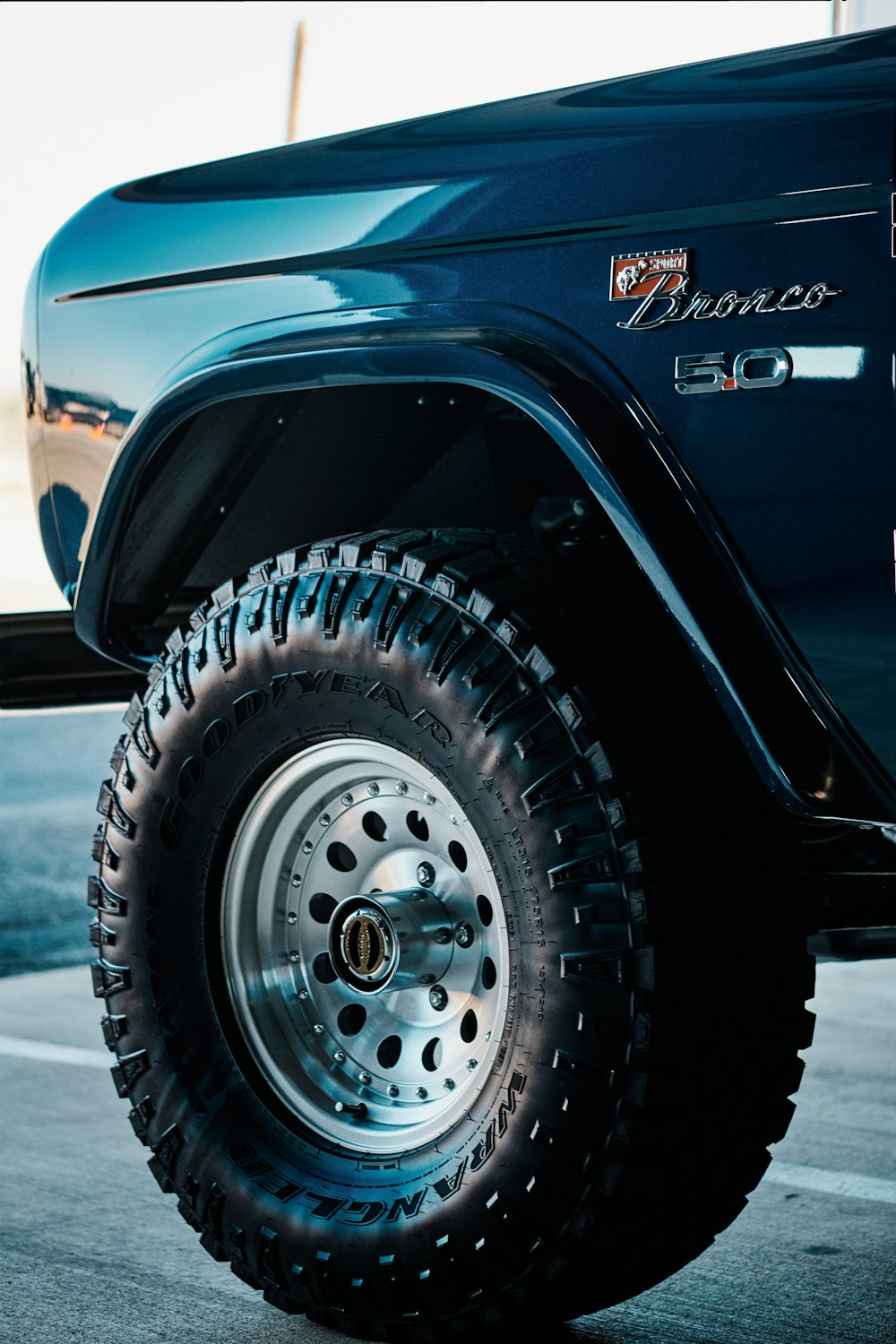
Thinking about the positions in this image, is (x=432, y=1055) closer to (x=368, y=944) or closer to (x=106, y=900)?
(x=368, y=944)

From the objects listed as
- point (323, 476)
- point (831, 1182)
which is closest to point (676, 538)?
point (323, 476)

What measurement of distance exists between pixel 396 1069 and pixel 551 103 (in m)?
1.31

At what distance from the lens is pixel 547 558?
2.19 m

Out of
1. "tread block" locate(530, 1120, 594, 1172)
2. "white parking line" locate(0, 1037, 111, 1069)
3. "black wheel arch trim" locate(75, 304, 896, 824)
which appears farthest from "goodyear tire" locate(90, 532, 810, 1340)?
"white parking line" locate(0, 1037, 111, 1069)

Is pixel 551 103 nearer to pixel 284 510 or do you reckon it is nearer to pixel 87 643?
pixel 284 510

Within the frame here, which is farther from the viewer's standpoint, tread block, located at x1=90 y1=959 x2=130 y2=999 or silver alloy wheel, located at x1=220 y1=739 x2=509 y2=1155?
tread block, located at x1=90 y1=959 x2=130 y2=999

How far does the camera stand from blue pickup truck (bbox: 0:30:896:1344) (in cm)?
190

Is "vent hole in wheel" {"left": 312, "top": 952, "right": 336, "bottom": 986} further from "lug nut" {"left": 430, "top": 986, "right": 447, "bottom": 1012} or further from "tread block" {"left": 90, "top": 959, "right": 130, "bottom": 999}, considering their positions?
"tread block" {"left": 90, "top": 959, "right": 130, "bottom": 999}

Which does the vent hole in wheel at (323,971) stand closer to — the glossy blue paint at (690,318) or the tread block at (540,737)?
the tread block at (540,737)

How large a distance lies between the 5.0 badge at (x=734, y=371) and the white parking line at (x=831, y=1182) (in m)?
1.53

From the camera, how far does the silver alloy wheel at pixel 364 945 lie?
215cm

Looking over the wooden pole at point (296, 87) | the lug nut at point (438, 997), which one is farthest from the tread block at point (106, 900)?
the wooden pole at point (296, 87)

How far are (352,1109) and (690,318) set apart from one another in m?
1.13

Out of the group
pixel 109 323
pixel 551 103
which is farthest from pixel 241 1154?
pixel 551 103
